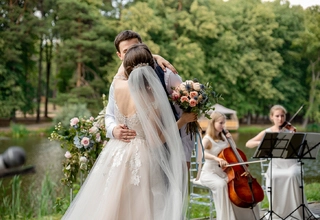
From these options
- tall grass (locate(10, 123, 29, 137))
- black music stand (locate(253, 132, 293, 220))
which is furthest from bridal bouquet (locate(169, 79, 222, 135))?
tall grass (locate(10, 123, 29, 137))

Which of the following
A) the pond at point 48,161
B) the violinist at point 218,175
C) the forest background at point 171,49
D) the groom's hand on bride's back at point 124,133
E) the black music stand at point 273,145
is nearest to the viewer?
the groom's hand on bride's back at point 124,133

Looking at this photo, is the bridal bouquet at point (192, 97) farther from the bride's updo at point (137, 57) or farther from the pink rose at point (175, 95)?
the bride's updo at point (137, 57)

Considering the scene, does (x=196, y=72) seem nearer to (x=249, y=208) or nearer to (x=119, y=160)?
(x=249, y=208)

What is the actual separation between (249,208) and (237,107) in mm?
18766

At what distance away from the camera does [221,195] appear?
13.3 feet

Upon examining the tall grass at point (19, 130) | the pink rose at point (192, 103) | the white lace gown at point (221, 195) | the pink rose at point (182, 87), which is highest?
the pink rose at point (182, 87)

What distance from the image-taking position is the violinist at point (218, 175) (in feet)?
13.3

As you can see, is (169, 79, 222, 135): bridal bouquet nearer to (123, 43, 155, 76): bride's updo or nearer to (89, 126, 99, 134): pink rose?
(123, 43, 155, 76): bride's updo

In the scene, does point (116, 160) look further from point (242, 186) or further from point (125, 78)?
point (242, 186)

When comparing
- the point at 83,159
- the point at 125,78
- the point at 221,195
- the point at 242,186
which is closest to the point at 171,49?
the point at 221,195

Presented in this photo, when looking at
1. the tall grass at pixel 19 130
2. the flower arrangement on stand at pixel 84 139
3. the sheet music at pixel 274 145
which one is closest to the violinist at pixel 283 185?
the sheet music at pixel 274 145

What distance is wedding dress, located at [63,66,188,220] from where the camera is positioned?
7.61 ft

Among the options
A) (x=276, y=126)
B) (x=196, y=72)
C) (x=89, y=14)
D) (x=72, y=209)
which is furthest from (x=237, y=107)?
(x=72, y=209)

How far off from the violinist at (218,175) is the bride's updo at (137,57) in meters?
1.86
